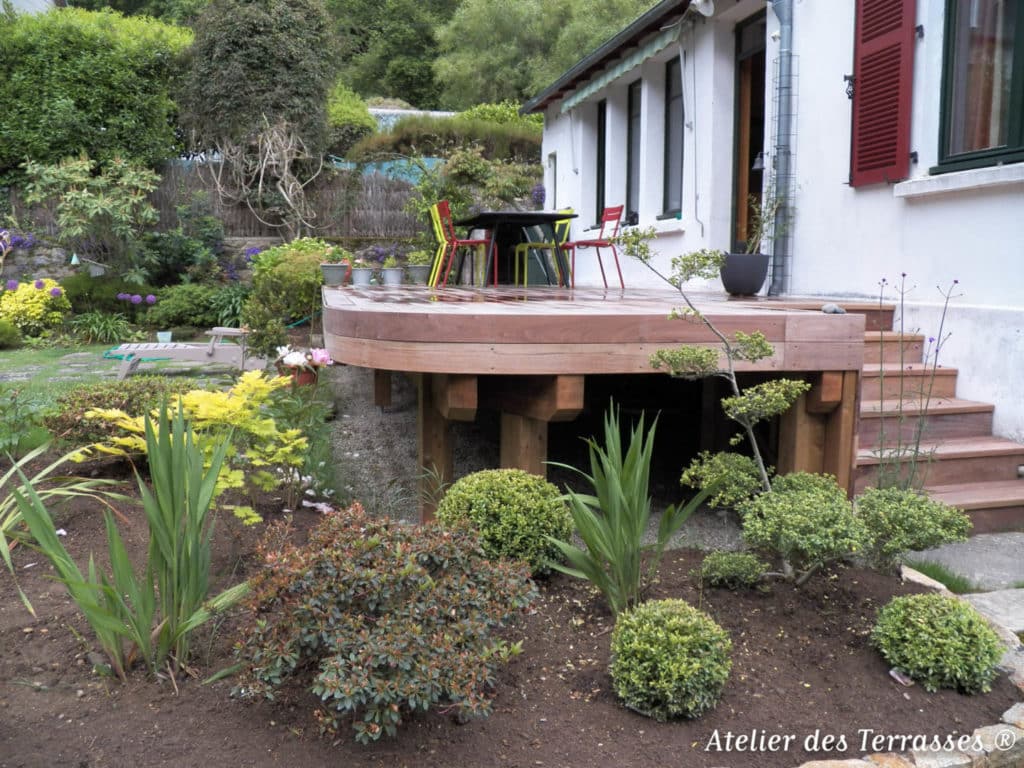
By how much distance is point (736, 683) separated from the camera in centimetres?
227

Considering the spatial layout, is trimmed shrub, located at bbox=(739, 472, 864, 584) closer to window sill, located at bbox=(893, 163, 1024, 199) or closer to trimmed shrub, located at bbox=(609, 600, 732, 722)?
trimmed shrub, located at bbox=(609, 600, 732, 722)

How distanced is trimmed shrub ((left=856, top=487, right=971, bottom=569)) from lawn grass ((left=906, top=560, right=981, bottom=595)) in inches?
32.1

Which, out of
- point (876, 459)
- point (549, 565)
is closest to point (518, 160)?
point (876, 459)

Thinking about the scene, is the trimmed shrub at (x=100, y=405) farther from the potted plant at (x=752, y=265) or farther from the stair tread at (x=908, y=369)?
the potted plant at (x=752, y=265)

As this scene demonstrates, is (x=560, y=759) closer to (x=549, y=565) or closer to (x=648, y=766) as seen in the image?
(x=648, y=766)

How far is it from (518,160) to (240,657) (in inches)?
600

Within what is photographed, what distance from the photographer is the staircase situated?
12.9ft

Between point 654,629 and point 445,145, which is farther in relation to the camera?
point 445,145

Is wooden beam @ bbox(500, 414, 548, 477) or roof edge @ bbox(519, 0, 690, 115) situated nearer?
wooden beam @ bbox(500, 414, 548, 477)

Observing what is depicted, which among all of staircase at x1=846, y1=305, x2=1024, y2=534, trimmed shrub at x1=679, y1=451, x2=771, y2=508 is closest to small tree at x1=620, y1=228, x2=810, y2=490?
trimmed shrub at x1=679, y1=451, x2=771, y2=508

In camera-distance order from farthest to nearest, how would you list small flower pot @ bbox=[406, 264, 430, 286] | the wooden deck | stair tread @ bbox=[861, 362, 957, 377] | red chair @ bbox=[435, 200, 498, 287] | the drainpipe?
small flower pot @ bbox=[406, 264, 430, 286] → red chair @ bbox=[435, 200, 498, 287] → the drainpipe → stair tread @ bbox=[861, 362, 957, 377] → the wooden deck

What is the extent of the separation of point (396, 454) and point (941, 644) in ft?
10.5

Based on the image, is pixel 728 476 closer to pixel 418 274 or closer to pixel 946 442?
pixel 946 442

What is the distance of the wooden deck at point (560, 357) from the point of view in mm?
3176
